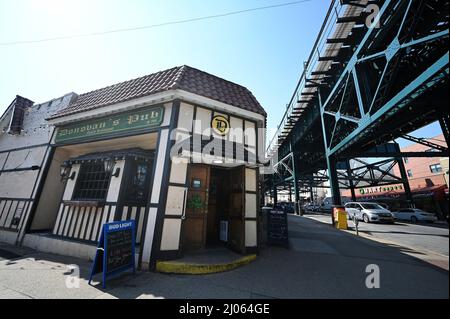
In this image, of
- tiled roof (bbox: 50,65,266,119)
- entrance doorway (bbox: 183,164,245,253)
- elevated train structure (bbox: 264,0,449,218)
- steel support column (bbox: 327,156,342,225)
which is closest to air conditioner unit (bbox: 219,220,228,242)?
entrance doorway (bbox: 183,164,245,253)

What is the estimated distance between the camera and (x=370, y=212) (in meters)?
13.4

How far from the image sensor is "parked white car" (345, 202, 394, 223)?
13.0 metres

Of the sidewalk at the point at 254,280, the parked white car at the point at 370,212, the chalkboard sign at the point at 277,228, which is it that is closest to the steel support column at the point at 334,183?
the parked white car at the point at 370,212

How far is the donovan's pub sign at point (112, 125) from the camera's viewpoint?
596 cm

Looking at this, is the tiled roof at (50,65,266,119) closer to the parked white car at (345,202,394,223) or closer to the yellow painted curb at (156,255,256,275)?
the yellow painted curb at (156,255,256,275)

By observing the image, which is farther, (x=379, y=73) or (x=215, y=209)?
(x=379, y=73)

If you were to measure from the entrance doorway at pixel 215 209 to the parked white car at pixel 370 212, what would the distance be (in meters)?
10.7

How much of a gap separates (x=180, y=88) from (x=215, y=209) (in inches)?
175

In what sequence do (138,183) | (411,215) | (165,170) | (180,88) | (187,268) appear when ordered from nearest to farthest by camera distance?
(187,268) < (165,170) < (180,88) < (138,183) < (411,215)

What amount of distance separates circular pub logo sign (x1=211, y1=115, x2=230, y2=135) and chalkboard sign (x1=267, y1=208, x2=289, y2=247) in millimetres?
3880

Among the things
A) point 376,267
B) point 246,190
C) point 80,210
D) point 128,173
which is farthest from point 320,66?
point 80,210

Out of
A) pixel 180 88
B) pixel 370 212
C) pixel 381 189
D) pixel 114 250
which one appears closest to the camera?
pixel 114 250

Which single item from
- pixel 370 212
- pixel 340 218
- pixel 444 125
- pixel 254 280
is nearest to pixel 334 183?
pixel 340 218

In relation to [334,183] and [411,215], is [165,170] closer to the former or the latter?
[334,183]
